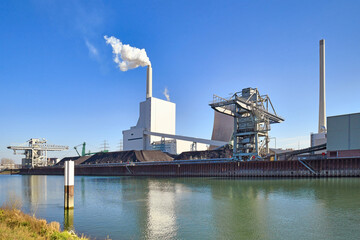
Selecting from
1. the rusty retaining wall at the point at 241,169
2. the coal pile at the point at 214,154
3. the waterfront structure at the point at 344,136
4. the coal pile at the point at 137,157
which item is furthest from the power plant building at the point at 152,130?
→ the waterfront structure at the point at 344,136

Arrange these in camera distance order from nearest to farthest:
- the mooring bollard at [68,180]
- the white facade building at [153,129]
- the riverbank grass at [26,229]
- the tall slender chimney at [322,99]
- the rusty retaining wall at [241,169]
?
the riverbank grass at [26,229]
the mooring bollard at [68,180]
the rusty retaining wall at [241,169]
the tall slender chimney at [322,99]
the white facade building at [153,129]

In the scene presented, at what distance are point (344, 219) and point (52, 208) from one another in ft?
45.0

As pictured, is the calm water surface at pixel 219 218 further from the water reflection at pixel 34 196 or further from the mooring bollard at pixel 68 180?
the water reflection at pixel 34 196

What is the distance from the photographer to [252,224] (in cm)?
1030

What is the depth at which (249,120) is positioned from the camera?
3753cm

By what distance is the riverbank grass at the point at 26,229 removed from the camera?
6426 millimetres

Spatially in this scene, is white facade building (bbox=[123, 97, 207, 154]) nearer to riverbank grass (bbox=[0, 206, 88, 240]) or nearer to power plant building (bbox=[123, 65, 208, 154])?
power plant building (bbox=[123, 65, 208, 154])

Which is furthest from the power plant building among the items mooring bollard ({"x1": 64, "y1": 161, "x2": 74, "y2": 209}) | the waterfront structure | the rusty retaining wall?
mooring bollard ({"x1": 64, "y1": 161, "x2": 74, "y2": 209})

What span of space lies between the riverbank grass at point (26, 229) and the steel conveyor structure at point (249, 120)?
29.1 metres

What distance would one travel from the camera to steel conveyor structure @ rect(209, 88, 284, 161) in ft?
121

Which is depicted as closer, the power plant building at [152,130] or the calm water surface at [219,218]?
the calm water surface at [219,218]

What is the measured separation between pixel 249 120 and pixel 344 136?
1141 cm

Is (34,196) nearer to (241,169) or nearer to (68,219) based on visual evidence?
(68,219)

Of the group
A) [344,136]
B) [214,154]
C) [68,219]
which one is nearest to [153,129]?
[214,154]
